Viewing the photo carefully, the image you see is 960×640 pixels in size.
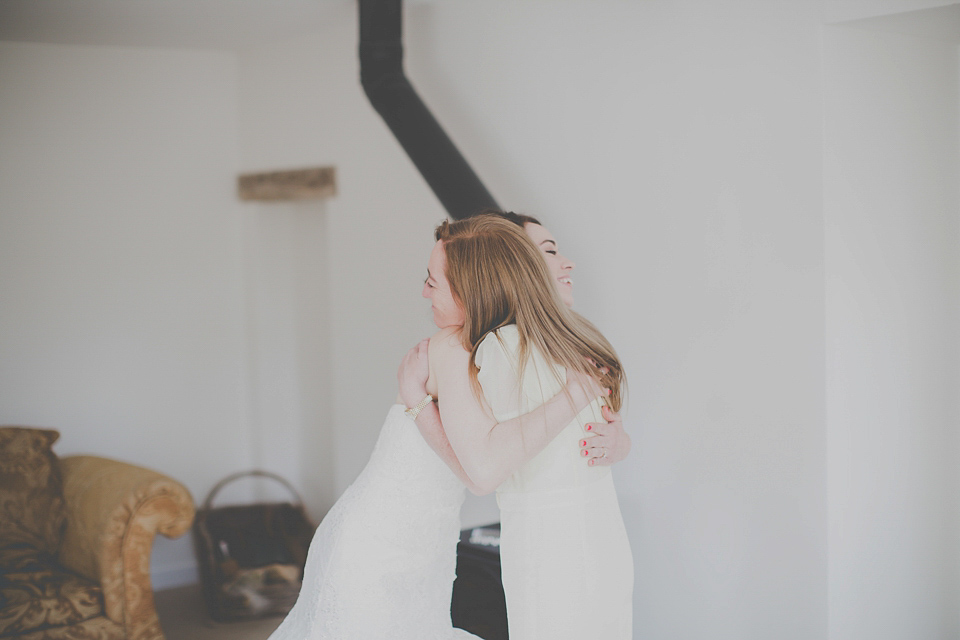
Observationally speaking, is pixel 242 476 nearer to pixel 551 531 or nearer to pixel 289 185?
pixel 289 185

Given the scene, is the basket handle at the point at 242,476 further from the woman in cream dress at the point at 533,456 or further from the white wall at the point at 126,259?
the woman in cream dress at the point at 533,456

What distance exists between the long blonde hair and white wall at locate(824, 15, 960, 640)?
0.88 metres

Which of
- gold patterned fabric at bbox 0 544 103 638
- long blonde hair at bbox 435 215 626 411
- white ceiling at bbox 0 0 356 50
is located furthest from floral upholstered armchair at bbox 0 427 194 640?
long blonde hair at bbox 435 215 626 411

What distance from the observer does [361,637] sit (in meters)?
1.70

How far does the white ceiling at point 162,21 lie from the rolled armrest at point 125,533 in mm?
2130

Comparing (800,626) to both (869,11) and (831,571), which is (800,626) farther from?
(869,11)

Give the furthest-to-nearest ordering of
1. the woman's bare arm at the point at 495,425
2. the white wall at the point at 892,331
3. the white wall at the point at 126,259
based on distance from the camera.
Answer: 1. the white wall at the point at 126,259
2. the white wall at the point at 892,331
3. the woman's bare arm at the point at 495,425

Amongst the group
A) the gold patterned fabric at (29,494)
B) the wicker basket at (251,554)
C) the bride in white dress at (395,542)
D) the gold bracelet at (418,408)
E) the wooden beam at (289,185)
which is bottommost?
the wicker basket at (251,554)

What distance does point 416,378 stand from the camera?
1704 mm

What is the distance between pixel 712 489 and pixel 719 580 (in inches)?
11.0

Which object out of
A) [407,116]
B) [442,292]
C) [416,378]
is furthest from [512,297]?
[407,116]

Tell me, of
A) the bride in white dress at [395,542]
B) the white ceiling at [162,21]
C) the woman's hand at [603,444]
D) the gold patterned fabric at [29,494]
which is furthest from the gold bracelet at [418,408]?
the white ceiling at [162,21]

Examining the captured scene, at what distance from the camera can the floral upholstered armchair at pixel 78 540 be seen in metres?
2.87

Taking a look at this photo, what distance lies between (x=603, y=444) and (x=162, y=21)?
3.30m
